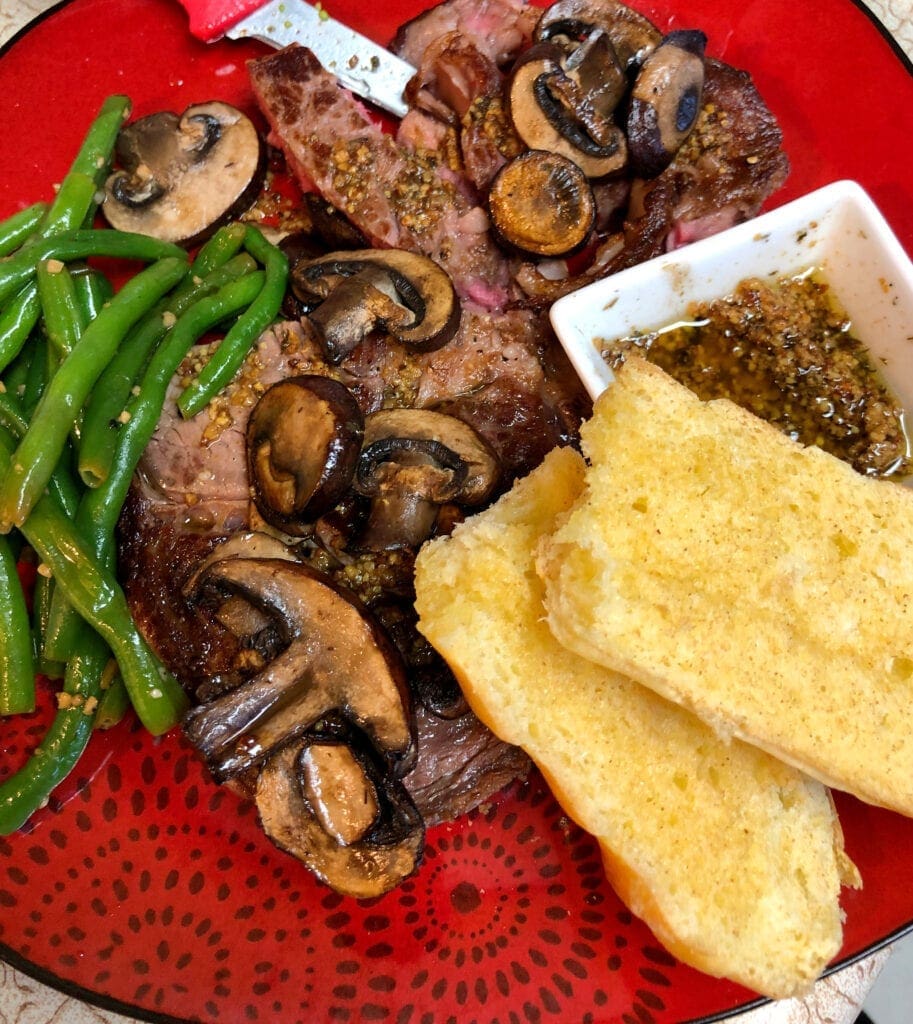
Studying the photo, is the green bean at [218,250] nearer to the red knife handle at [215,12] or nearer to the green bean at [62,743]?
the red knife handle at [215,12]

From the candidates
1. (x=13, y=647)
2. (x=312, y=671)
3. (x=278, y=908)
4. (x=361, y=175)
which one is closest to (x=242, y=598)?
(x=312, y=671)

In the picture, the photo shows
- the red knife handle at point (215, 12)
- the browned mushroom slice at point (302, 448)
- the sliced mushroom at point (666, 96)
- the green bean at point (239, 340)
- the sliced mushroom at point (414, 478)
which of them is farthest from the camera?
the red knife handle at point (215, 12)

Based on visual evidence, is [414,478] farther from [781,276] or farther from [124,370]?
[781,276]

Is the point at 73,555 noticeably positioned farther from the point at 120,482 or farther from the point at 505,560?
the point at 505,560

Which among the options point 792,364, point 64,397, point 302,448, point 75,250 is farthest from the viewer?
point 792,364

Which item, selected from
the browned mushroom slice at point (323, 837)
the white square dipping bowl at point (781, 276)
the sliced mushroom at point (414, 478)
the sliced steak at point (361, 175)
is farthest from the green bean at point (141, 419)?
the white square dipping bowl at point (781, 276)

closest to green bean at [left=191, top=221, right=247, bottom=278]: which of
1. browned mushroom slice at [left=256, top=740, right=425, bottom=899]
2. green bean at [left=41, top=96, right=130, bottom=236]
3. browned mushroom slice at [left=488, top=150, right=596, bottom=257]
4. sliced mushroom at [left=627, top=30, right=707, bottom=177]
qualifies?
green bean at [left=41, top=96, right=130, bottom=236]

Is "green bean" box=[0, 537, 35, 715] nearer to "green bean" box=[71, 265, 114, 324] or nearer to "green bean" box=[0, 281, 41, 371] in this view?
"green bean" box=[0, 281, 41, 371]
